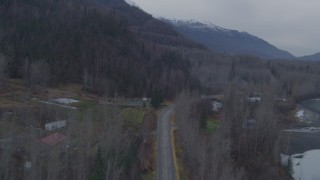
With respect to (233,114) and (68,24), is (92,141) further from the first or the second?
(68,24)

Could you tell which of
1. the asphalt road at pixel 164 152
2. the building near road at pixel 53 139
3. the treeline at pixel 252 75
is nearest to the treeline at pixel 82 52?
the treeline at pixel 252 75

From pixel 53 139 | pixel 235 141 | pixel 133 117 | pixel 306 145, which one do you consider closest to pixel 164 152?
pixel 53 139

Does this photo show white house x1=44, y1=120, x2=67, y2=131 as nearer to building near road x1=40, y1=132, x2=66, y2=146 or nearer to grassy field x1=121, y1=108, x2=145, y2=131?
building near road x1=40, y1=132, x2=66, y2=146

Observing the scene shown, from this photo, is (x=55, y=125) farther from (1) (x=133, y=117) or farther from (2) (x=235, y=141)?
(2) (x=235, y=141)

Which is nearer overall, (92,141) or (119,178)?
(119,178)

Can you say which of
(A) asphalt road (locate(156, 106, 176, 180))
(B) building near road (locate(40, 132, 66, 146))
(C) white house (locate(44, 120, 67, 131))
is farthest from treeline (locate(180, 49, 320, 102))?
(B) building near road (locate(40, 132, 66, 146))

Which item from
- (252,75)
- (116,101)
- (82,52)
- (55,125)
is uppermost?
(82,52)

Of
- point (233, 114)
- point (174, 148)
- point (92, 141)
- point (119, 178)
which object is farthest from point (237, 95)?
point (119, 178)
